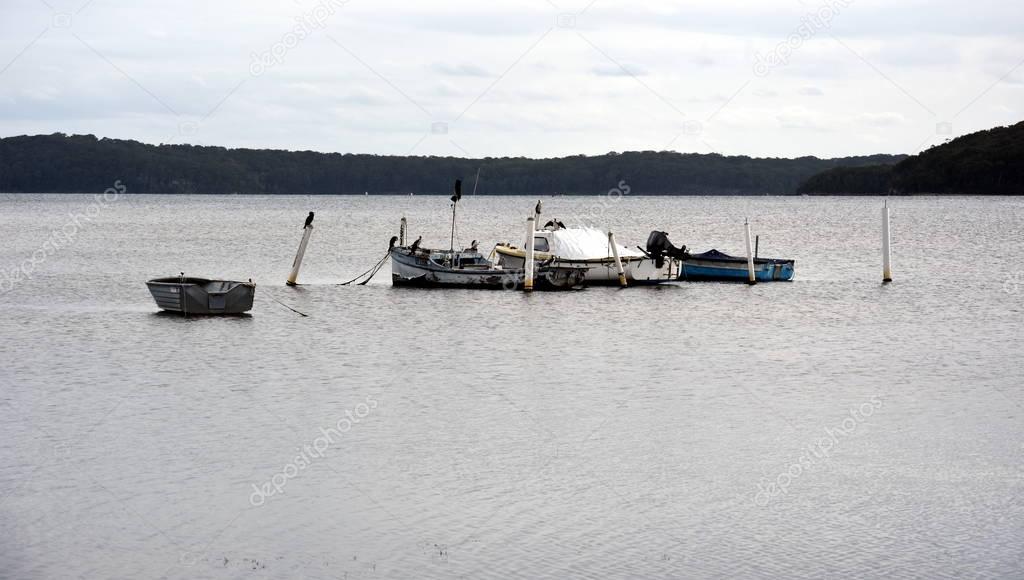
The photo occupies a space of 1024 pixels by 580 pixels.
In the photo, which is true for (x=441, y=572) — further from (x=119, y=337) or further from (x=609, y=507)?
(x=119, y=337)

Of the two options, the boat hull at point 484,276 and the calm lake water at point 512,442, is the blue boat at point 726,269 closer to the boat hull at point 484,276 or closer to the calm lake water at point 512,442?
the boat hull at point 484,276

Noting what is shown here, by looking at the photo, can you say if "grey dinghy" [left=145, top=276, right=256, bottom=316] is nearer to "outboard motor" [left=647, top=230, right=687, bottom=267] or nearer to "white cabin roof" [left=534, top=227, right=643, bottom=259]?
"white cabin roof" [left=534, top=227, right=643, bottom=259]

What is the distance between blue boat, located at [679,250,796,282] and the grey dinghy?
22.5 metres

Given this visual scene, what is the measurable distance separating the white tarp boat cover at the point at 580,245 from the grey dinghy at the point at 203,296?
16.7 meters

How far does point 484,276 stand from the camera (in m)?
49.6

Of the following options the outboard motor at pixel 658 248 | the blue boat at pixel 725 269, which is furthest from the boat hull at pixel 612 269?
the blue boat at pixel 725 269

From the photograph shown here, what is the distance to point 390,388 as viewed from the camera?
83.7ft

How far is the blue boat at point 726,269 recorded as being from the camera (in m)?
55.2

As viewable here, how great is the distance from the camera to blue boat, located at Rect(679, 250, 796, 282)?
55.2 m

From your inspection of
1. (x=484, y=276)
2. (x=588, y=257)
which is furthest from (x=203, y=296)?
(x=588, y=257)

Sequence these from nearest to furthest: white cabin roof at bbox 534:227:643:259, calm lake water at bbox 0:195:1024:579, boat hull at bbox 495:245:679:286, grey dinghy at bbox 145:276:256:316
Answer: calm lake water at bbox 0:195:1024:579 < grey dinghy at bbox 145:276:256:316 < boat hull at bbox 495:245:679:286 < white cabin roof at bbox 534:227:643:259

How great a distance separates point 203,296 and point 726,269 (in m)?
25.6

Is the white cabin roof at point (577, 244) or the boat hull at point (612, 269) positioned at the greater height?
the white cabin roof at point (577, 244)

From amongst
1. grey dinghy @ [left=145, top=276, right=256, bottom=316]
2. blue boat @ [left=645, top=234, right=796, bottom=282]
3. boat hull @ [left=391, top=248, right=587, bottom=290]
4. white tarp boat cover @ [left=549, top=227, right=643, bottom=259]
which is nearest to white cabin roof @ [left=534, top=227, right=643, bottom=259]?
white tarp boat cover @ [left=549, top=227, right=643, bottom=259]
